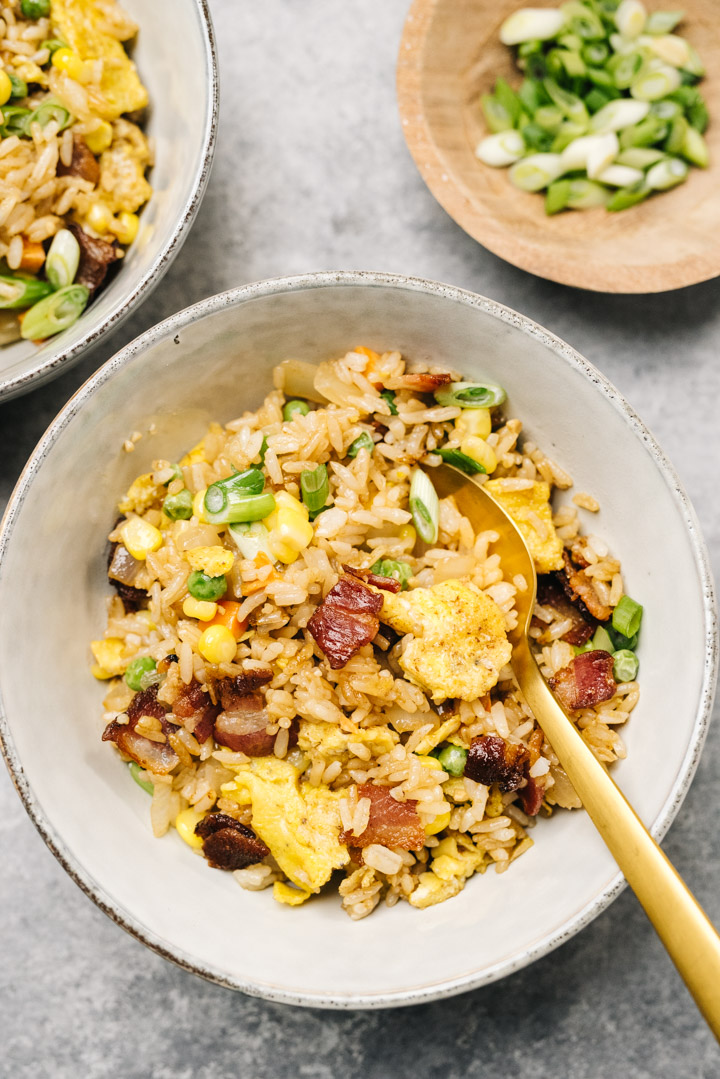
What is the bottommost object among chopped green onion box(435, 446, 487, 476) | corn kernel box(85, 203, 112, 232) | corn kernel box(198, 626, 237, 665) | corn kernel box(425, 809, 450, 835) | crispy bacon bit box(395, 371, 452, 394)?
corn kernel box(425, 809, 450, 835)

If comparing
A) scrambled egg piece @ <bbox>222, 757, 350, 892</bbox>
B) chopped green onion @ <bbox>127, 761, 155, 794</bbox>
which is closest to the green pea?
scrambled egg piece @ <bbox>222, 757, 350, 892</bbox>

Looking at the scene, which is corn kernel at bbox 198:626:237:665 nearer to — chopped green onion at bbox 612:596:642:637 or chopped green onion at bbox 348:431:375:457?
chopped green onion at bbox 348:431:375:457

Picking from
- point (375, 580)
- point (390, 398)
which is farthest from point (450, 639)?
point (390, 398)

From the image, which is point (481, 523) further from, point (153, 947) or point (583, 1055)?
point (583, 1055)

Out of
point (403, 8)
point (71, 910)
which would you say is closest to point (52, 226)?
point (403, 8)

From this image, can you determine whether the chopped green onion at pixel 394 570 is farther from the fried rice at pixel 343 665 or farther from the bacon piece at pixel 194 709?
the bacon piece at pixel 194 709

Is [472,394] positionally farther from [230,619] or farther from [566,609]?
[230,619]
